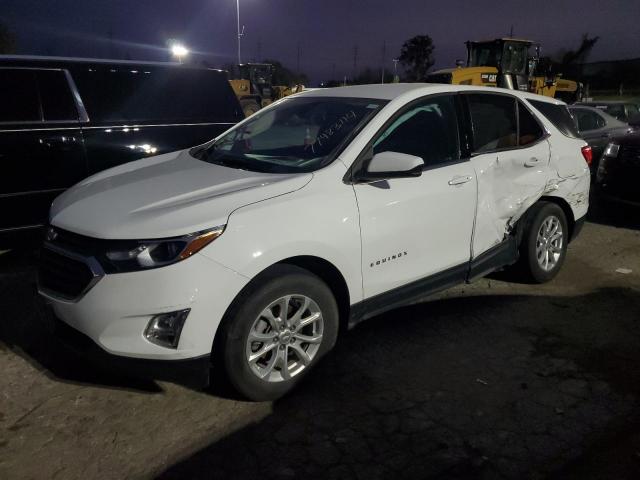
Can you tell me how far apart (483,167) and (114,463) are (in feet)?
9.98

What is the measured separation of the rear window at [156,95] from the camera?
17.9 feet

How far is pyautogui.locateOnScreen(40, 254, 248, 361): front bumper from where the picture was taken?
2691mm

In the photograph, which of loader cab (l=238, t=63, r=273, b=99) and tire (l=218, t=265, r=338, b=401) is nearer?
tire (l=218, t=265, r=338, b=401)

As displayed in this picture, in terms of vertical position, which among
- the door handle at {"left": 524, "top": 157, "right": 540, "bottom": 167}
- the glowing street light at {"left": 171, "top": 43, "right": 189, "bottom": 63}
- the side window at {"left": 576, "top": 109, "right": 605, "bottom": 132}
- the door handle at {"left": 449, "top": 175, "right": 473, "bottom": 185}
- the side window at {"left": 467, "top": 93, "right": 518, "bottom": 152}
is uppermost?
the glowing street light at {"left": 171, "top": 43, "right": 189, "bottom": 63}

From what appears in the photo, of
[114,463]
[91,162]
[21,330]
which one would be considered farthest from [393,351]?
[91,162]

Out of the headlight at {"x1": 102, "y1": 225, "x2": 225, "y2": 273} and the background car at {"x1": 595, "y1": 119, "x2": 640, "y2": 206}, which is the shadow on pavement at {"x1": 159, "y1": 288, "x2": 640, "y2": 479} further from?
the background car at {"x1": 595, "y1": 119, "x2": 640, "y2": 206}

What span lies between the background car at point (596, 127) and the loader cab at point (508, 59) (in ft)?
25.0

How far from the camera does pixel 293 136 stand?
13.0 feet

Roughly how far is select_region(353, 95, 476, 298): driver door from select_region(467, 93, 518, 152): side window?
22cm

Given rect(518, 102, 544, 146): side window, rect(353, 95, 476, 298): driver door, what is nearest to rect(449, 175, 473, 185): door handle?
rect(353, 95, 476, 298): driver door

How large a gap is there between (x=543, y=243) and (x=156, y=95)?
4102 mm

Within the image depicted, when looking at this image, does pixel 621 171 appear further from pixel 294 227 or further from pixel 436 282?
pixel 294 227

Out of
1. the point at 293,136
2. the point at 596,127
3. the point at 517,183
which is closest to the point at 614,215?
the point at 596,127

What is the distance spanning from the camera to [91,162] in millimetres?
5309
